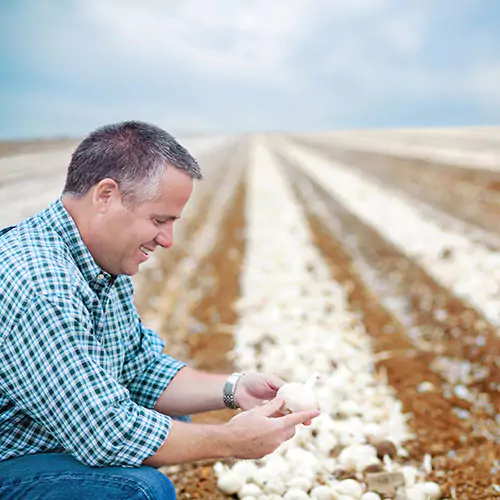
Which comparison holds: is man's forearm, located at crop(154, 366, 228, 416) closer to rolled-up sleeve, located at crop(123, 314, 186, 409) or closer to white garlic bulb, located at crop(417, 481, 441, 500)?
rolled-up sleeve, located at crop(123, 314, 186, 409)

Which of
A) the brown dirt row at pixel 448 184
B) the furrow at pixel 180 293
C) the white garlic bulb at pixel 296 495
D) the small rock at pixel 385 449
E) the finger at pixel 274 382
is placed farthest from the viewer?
the brown dirt row at pixel 448 184

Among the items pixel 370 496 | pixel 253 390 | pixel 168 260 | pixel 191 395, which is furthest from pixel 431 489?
pixel 168 260

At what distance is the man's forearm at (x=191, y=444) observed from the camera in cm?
153

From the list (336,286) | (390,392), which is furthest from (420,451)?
(336,286)

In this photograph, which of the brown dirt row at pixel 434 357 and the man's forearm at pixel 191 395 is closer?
the man's forearm at pixel 191 395

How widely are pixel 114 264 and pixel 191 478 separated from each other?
124 centimetres

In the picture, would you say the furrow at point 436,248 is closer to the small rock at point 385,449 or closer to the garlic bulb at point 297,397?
the small rock at point 385,449

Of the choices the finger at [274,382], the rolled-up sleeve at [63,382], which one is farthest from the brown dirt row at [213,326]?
the rolled-up sleeve at [63,382]

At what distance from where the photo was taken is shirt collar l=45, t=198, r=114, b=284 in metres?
1.59

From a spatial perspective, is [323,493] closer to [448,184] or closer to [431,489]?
[431,489]

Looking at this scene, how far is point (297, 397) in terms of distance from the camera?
1.79 meters

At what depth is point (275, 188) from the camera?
12859mm

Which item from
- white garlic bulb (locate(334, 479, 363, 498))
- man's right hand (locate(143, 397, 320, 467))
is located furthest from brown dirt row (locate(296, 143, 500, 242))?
man's right hand (locate(143, 397, 320, 467))

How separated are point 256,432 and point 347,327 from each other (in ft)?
9.57
